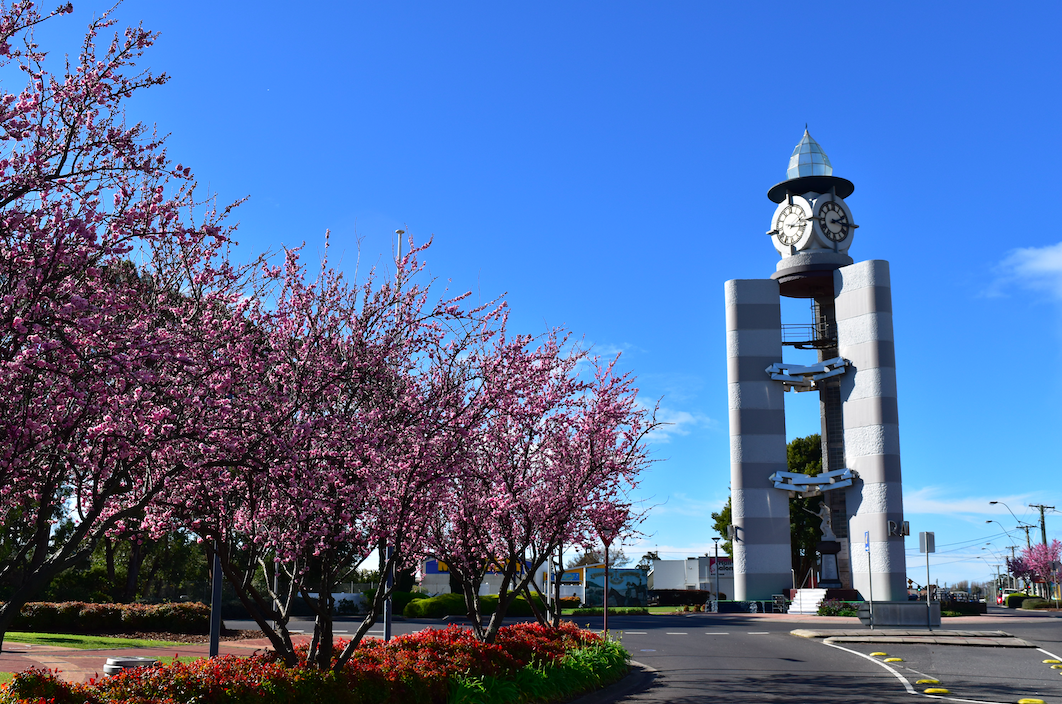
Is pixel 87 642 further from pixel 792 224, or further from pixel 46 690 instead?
pixel 792 224

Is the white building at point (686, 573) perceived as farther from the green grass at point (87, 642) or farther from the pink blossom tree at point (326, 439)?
the pink blossom tree at point (326, 439)

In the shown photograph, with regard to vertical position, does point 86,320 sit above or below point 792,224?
below

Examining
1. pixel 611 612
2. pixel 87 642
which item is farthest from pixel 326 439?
pixel 611 612

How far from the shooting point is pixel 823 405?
188 ft

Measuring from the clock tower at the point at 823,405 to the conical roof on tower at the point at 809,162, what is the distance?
0.11 m

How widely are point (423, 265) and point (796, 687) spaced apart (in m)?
10.3

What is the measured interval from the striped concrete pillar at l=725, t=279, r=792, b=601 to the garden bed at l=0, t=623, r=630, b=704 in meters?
37.1

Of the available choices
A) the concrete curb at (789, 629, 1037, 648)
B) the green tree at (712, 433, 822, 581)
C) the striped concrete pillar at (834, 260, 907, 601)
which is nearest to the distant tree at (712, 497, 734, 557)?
the green tree at (712, 433, 822, 581)

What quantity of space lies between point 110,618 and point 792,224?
45052mm

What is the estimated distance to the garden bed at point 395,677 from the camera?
331 inches

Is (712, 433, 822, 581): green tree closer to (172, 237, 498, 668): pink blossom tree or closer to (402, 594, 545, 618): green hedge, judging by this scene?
(402, 594, 545, 618): green hedge

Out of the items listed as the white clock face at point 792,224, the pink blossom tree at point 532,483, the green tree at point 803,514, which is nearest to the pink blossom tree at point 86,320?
the pink blossom tree at point 532,483

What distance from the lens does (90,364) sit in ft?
22.6

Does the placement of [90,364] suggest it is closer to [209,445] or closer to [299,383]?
[209,445]
